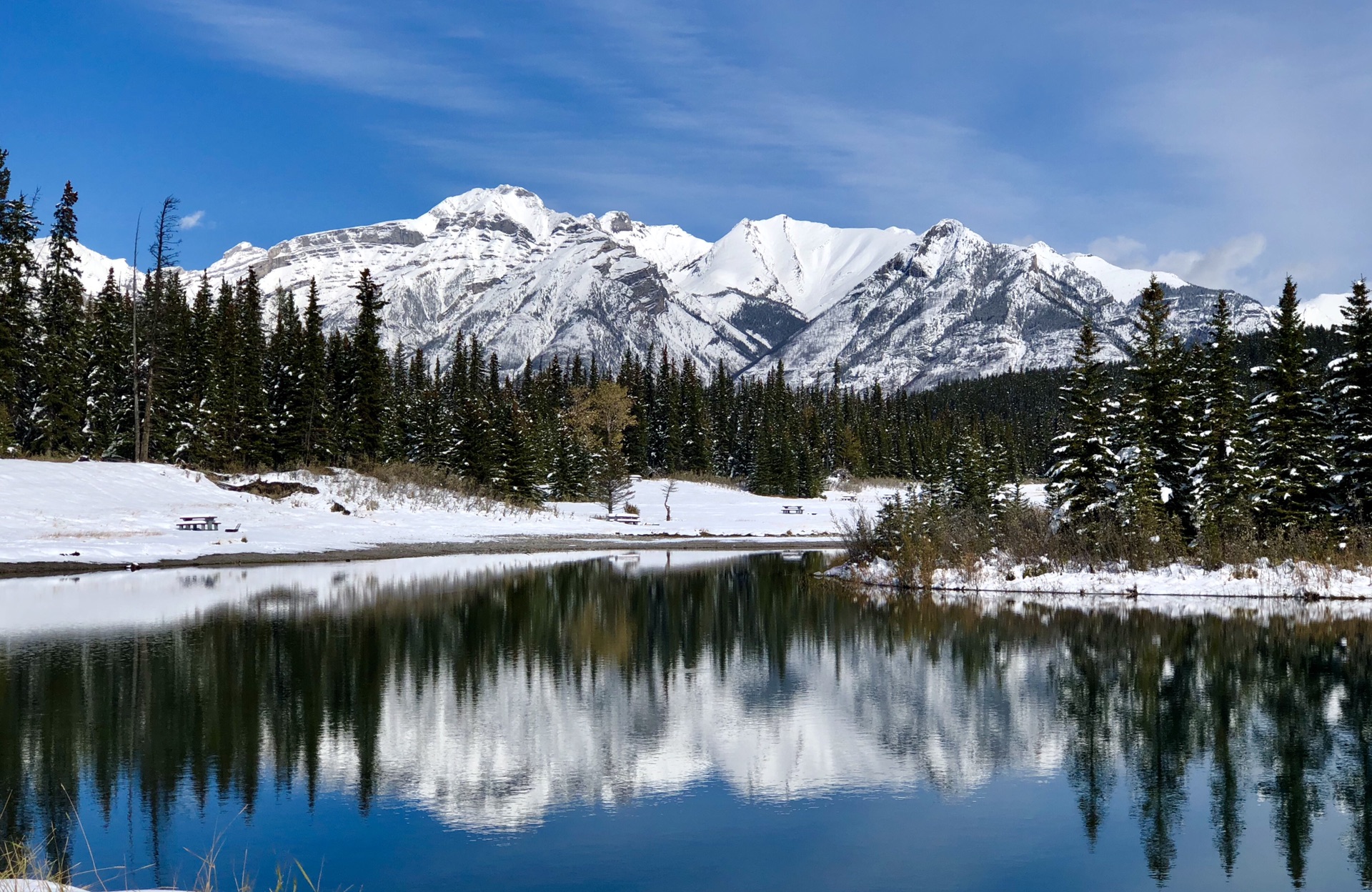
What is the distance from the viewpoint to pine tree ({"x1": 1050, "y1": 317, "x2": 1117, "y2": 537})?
44000mm

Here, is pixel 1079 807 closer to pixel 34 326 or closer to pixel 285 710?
pixel 285 710

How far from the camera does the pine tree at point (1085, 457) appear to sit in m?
44.0

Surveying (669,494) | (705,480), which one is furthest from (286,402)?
(705,480)

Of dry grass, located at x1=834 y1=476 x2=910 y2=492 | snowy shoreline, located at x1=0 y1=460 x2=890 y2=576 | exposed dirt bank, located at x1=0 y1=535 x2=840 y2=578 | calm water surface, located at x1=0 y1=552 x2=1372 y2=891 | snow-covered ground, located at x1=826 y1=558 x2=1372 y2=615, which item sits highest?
dry grass, located at x1=834 y1=476 x2=910 y2=492

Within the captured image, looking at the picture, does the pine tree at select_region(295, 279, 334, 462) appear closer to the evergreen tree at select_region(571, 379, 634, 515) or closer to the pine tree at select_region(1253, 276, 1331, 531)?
the evergreen tree at select_region(571, 379, 634, 515)

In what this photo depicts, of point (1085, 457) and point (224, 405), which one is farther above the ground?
point (224, 405)

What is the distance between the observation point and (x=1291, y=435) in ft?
141

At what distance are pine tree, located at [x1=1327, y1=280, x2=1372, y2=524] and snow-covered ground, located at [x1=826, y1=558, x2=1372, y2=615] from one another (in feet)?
17.6

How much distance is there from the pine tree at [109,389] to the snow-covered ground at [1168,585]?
51332mm

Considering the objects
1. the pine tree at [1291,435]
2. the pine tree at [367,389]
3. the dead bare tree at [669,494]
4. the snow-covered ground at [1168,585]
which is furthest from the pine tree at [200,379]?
the pine tree at [1291,435]

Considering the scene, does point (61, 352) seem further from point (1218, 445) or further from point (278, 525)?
point (1218, 445)

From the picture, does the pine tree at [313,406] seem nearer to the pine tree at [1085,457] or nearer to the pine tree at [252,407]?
the pine tree at [252,407]

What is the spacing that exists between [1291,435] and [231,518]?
48.9 metres

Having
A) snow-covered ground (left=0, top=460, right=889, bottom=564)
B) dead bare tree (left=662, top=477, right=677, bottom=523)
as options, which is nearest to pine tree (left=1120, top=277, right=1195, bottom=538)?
snow-covered ground (left=0, top=460, right=889, bottom=564)
